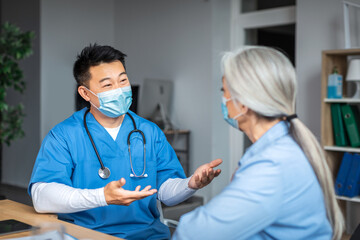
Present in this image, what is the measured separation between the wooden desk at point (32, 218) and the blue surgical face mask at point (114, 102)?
502mm

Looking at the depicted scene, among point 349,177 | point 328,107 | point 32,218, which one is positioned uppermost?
point 328,107

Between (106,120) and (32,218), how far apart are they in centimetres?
54

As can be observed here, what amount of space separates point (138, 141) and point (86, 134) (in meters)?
0.23

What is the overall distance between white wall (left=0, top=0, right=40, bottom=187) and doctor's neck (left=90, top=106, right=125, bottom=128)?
358 cm

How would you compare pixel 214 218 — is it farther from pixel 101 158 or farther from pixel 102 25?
pixel 102 25

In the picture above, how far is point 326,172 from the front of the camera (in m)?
1.20

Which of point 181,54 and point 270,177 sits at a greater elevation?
point 181,54

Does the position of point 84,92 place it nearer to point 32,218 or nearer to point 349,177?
point 32,218

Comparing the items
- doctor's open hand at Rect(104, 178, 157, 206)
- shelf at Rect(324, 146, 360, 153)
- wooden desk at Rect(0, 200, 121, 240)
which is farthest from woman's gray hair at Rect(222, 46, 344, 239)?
shelf at Rect(324, 146, 360, 153)

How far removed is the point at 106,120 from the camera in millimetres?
2000

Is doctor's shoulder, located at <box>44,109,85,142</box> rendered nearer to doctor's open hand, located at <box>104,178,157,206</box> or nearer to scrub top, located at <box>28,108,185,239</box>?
scrub top, located at <box>28,108,185,239</box>

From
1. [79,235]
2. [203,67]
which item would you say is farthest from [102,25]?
[79,235]

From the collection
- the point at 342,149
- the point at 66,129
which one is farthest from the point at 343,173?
the point at 66,129

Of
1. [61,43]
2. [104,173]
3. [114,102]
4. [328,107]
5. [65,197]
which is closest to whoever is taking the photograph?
[65,197]
